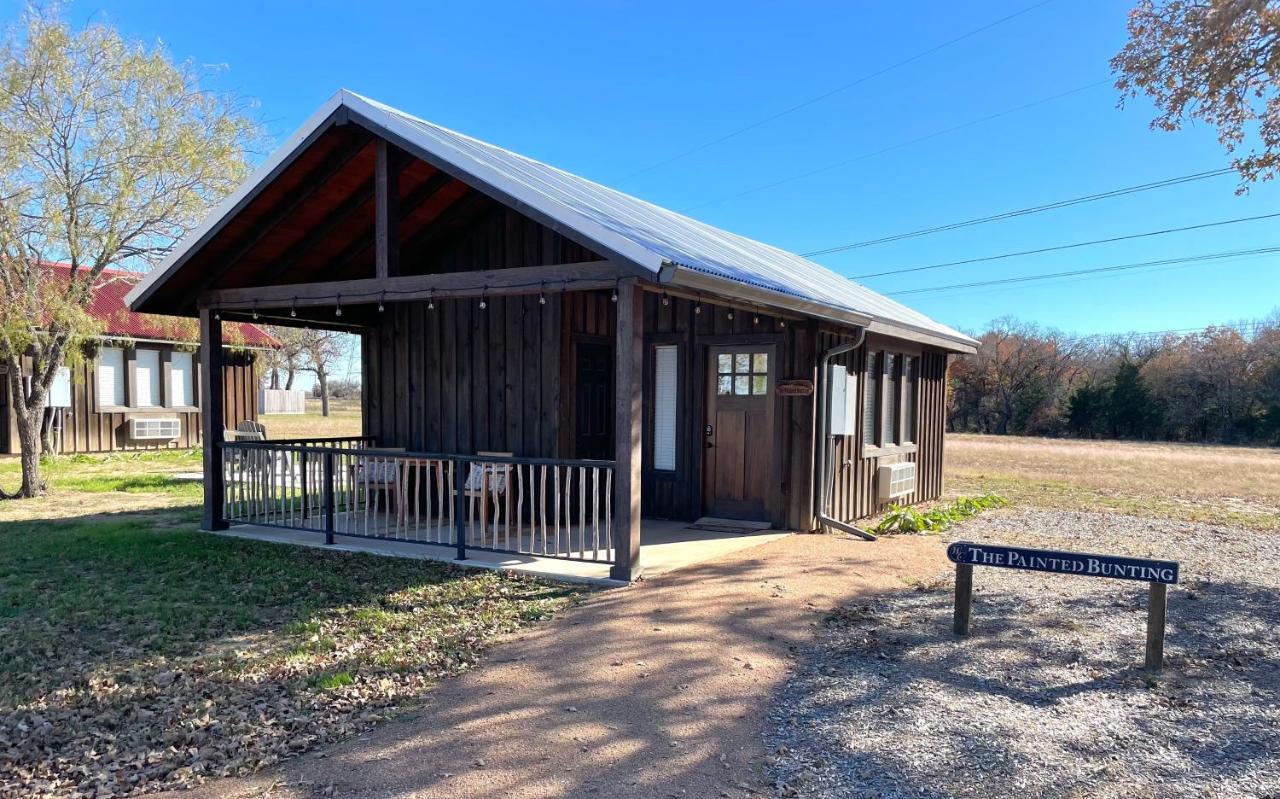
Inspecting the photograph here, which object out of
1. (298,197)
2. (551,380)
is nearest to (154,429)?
(298,197)

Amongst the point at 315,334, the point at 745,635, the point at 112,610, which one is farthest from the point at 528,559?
the point at 315,334

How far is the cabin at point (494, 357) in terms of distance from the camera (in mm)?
7012

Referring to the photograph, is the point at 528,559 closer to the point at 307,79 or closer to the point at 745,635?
the point at 745,635

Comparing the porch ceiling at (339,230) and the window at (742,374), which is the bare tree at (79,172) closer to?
the porch ceiling at (339,230)

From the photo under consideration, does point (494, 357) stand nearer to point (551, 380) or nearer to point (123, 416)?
point (551, 380)

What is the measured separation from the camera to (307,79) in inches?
Answer: 755

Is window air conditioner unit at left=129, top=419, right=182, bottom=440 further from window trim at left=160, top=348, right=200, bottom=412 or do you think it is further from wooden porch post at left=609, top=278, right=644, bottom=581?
A: wooden porch post at left=609, top=278, right=644, bottom=581

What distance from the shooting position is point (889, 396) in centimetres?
1066

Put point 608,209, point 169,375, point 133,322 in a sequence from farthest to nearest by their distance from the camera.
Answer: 1. point 169,375
2. point 133,322
3. point 608,209

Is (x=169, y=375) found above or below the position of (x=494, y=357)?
below

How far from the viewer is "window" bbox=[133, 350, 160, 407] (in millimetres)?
17922

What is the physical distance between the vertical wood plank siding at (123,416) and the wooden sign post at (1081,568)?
52.9 feet

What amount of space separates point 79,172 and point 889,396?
1131 cm

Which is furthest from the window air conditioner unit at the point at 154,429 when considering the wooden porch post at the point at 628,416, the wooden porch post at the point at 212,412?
the wooden porch post at the point at 628,416
